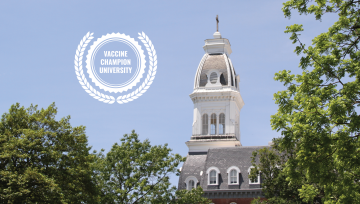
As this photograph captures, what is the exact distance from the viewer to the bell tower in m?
68.6

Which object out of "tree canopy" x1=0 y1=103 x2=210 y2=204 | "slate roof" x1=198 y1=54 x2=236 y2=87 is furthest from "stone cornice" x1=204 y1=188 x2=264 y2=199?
"slate roof" x1=198 y1=54 x2=236 y2=87

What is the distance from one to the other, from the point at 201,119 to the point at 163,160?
3061 centimetres

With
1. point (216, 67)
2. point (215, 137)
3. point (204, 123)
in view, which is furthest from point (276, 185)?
point (216, 67)

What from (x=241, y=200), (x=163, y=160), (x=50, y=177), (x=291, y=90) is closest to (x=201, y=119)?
(x=241, y=200)

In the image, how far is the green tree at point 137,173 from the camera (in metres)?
37.9

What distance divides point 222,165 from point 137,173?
2069cm

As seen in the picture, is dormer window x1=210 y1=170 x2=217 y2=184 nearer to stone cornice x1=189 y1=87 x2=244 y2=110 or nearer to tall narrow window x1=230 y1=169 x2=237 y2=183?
tall narrow window x1=230 y1=169 x2=237 y2=183

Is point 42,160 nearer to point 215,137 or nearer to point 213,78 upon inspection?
point 215,137

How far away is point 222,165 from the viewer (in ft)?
189

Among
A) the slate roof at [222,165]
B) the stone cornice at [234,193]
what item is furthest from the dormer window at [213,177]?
the stone cornice at [234,193]

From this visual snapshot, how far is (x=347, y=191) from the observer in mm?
17312

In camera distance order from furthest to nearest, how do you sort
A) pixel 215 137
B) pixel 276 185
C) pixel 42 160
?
pixel 215 137 < pixel 276 185 < pixel 42 160

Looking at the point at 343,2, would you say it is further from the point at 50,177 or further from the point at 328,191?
the point at 50,177

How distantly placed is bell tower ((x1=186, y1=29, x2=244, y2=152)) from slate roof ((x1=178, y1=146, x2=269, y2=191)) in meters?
6.89
